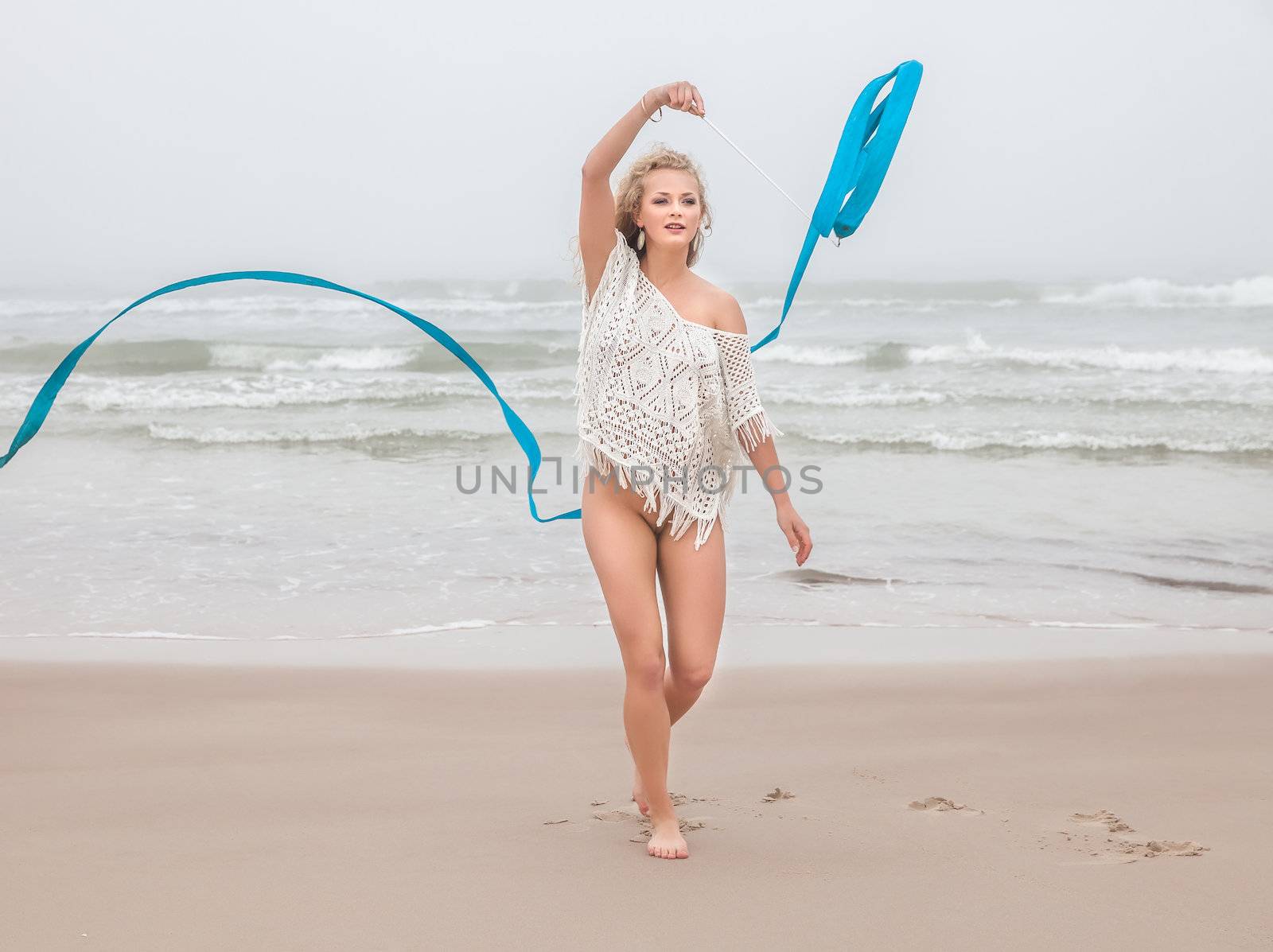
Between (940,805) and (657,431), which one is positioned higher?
(657,431)

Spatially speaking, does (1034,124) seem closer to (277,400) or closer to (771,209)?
(771,209)

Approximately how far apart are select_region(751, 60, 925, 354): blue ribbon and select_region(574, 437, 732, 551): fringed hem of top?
569mm

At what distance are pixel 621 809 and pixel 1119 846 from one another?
3.94 feet

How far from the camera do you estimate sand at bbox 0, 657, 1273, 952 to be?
2535mm

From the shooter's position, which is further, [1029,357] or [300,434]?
[1029,357]

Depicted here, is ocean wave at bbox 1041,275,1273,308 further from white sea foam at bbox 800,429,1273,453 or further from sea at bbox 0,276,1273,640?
white sea foam at bbox 800,429,1273,453

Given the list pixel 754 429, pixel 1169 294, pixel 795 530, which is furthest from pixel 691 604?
pixel 1169 294

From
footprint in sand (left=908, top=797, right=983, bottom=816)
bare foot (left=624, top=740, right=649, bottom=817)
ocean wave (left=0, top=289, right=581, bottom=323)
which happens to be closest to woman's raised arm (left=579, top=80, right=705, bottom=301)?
bare foot (left=624, top=740, right=649, bottom=817)

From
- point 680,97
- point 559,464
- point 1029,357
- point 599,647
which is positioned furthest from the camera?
point 1029,357

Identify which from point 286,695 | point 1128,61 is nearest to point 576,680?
point 286,695

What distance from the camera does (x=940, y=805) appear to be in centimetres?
328

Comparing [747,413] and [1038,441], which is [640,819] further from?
[1038,441]

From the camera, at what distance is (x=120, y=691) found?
4.36m

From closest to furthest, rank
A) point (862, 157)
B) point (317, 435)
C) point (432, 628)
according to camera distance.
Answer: point (862, 157) → point (432, 628) → point (317, 435)
